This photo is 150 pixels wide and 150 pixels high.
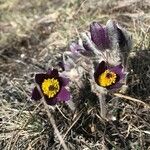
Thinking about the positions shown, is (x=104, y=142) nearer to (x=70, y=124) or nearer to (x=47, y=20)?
(x=70, y=124)

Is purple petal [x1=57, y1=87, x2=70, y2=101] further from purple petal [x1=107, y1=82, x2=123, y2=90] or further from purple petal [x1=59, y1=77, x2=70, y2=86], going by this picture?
purple petal [x1=107, y1=82, x2=123, y2=90]

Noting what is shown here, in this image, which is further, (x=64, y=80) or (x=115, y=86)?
(x=64, y=80)

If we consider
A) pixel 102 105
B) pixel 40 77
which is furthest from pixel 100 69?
pixel 40 77

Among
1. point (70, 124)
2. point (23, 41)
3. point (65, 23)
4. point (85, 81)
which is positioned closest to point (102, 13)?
point (65, 23)

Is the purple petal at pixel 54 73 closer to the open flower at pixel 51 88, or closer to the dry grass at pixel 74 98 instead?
the open flower at pixel 51 88

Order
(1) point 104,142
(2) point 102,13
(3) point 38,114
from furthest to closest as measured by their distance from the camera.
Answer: (2) point 102,13, (3) point 38,114, (1) point 104,142

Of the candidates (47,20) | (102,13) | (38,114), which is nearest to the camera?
(38,114)

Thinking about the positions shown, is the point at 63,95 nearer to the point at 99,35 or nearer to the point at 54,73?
the point at 54,73

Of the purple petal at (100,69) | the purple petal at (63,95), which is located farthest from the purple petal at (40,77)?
the purple petal at (100,69)

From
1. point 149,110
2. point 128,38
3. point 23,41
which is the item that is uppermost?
point 128,38
